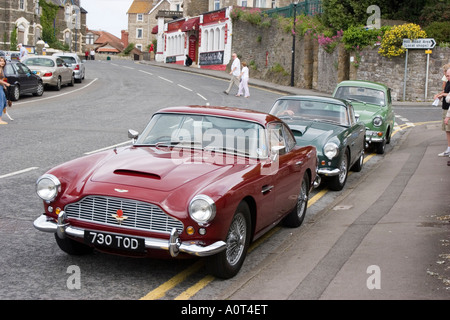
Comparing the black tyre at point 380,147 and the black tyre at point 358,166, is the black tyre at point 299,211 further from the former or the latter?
the black tyre at point 380,147

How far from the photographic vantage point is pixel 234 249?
5.76 m

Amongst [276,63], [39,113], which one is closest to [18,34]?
[276,63]

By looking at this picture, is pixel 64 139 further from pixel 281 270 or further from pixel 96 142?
pixel 281 270

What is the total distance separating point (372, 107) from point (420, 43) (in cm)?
1700

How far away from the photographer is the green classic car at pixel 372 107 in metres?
14.2

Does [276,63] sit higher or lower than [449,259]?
higher

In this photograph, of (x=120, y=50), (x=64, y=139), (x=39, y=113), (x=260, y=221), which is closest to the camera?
(x=260, y=221)

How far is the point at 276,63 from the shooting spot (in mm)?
43438

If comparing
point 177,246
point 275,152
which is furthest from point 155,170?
point 275,152

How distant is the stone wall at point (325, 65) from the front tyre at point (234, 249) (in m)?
27.0

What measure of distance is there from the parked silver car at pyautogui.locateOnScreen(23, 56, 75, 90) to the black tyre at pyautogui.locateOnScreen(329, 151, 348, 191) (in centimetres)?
2027

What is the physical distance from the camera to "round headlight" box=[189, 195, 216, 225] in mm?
5172

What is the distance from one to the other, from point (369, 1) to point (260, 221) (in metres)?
30.2

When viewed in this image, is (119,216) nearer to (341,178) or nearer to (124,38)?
(341,178)
